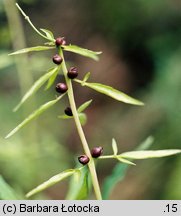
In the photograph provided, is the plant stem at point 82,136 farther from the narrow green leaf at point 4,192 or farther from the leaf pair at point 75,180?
the narrow green leaf at point 4,192

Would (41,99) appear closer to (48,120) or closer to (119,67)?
(48,120)

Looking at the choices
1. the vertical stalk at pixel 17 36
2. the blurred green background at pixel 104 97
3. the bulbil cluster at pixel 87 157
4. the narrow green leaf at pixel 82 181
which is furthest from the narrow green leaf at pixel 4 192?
the vertical stalk at pixel 17 36

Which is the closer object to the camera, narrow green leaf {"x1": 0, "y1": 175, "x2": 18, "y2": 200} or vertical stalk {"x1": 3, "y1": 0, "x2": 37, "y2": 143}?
narrow green leaf {"x1": 0, "y1": 175, "x2": 18, "y2": 200}

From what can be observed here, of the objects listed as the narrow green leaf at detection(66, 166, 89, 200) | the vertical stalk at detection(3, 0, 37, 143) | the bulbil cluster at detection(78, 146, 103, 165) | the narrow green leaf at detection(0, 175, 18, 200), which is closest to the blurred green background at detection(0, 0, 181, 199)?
the vertical stalk at detection(3, 0, 37, 143)

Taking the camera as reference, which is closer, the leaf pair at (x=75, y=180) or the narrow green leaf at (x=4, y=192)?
the leaf pair at (x=75, y=180)

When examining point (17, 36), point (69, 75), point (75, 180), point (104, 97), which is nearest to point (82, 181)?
point (75, 180)

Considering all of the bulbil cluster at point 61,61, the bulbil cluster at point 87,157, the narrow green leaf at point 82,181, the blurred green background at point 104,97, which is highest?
the bulbil cluster at point 61,61

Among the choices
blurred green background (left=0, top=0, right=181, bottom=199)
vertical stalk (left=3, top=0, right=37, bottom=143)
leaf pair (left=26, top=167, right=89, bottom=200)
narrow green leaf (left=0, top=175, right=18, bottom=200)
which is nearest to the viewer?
leaf pair (left=26, top=167, right=89, bottom=200)

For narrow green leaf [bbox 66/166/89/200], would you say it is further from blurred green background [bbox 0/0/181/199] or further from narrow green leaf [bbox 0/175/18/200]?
blurred green background [bbox 0/0/181/199]
